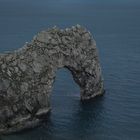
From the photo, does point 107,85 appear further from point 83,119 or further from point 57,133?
point 57,133

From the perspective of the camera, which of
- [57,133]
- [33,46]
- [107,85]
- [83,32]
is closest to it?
[57,133]

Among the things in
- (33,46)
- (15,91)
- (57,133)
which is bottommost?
(57,133)

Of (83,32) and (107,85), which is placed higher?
(83,32)

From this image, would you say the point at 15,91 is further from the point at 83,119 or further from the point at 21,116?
the point at 83,119

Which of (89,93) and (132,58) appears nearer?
(89,93)

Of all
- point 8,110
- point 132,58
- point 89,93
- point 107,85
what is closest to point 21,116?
point 8,110

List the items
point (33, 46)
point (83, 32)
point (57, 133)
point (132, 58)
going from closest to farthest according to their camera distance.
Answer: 1. point (57, 133)
2. point (33, 46)
3. point (83, 32)
4. point (132, 58)
